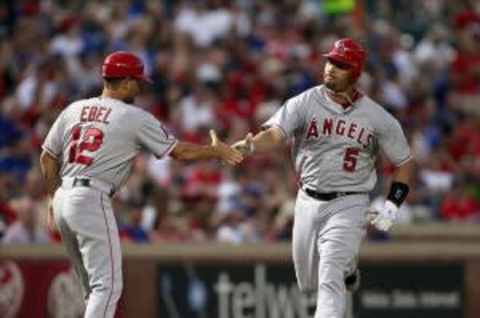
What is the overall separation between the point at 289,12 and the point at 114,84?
9.86m

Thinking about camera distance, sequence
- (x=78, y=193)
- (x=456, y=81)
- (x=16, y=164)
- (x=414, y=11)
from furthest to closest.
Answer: (x=414, y=11)
(x=456, y=81)
(x=16, y=164)
(x=78, y=193)

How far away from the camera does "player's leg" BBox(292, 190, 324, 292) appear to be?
10.2 metres

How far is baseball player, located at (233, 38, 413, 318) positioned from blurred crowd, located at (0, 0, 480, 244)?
3.91 m

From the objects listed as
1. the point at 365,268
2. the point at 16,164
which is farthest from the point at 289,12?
the point at 365,268

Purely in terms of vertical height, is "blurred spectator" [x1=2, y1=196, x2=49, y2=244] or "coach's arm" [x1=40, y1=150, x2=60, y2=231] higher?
"coach's arm" [x1=40, y1=150, x2=60, y2=231]

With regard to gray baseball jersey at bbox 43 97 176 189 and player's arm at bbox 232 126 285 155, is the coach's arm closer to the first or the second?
gray baseball jersey at bbox 43 97 176 189

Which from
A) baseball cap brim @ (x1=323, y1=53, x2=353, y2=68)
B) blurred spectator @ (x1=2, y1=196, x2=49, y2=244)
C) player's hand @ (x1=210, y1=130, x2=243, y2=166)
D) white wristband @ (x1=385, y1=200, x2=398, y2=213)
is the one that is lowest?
blurred spectator @ (x1=2, y1=196, x2=49, y2=244)

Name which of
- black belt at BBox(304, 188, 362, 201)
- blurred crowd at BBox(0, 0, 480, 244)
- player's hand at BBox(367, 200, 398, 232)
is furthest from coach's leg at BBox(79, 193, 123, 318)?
blurred crowd at BBox(0, 0, 480, 244)

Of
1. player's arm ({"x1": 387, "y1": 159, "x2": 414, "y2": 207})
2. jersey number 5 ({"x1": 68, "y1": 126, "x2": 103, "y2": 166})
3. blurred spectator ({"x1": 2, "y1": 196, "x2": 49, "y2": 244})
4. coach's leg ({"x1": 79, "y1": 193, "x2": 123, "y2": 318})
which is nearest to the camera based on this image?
coach's leg ({"x1": 79, "y1": 193, "x2": 123, "y2": 318})

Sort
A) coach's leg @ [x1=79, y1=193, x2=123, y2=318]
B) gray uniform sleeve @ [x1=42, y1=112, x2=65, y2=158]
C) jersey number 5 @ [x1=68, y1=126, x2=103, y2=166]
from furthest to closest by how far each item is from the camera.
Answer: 1. gray uniform sleeve @ [x1=42, y1=112, x2=65, y2=158]
2. jersey number 5 @ [x1=68, y1=126, x2=103, y2=166]
3. coach's leg @ [x1=79, y1=193, x2=123, y2=318]

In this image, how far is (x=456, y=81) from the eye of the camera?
19.4m

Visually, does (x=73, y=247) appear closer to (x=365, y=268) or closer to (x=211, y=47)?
(x=365, y=268)

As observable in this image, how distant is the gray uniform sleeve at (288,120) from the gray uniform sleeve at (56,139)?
1.38 meters

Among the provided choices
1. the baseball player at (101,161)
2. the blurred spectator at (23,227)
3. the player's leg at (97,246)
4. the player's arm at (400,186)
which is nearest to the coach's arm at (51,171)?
the baseball player at (101,161)
